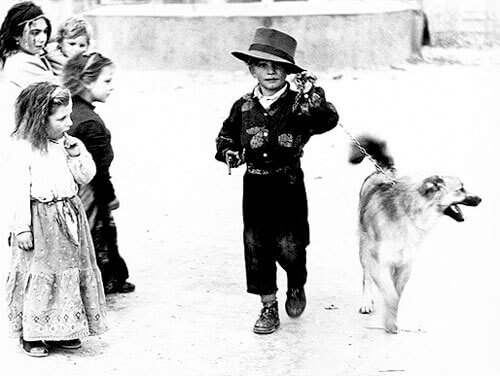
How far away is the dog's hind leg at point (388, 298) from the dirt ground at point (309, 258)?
0.07 metres

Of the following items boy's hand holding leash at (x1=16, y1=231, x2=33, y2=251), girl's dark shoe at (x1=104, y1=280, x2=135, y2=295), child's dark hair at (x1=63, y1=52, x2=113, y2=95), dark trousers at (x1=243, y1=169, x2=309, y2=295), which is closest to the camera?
boy's hand holding leash at (x1=16, y1=231, x2=33, y2=251)

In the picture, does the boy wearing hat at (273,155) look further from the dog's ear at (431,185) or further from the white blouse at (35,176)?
the white blouse at (35,176)

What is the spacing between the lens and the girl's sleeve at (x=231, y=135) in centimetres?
567

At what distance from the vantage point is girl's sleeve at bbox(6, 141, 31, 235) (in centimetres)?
516

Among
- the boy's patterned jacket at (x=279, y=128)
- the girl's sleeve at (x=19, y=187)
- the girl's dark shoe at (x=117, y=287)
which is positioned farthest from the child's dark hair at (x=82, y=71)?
the girl's dark shoe at (x=117, y=287)

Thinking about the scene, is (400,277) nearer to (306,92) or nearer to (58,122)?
(306,92)

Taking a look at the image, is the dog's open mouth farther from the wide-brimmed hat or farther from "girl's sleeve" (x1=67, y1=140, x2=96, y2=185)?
"girl's sleeve" (x1=67, y1=140, x2=96, y2=185)

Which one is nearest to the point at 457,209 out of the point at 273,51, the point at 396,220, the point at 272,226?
the point at 396,220

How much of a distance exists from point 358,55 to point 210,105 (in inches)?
102

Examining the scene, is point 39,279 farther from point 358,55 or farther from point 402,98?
point 358,55

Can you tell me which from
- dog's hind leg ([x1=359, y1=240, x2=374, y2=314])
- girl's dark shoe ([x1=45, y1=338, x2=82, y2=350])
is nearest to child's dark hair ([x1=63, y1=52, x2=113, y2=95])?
girl's dark shoe ([x1=45, y1=338, x2=82, y2=350])

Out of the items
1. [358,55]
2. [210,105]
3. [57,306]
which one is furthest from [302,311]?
[358,55]

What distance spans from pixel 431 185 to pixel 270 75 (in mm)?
1029

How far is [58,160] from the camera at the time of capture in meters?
5.27
